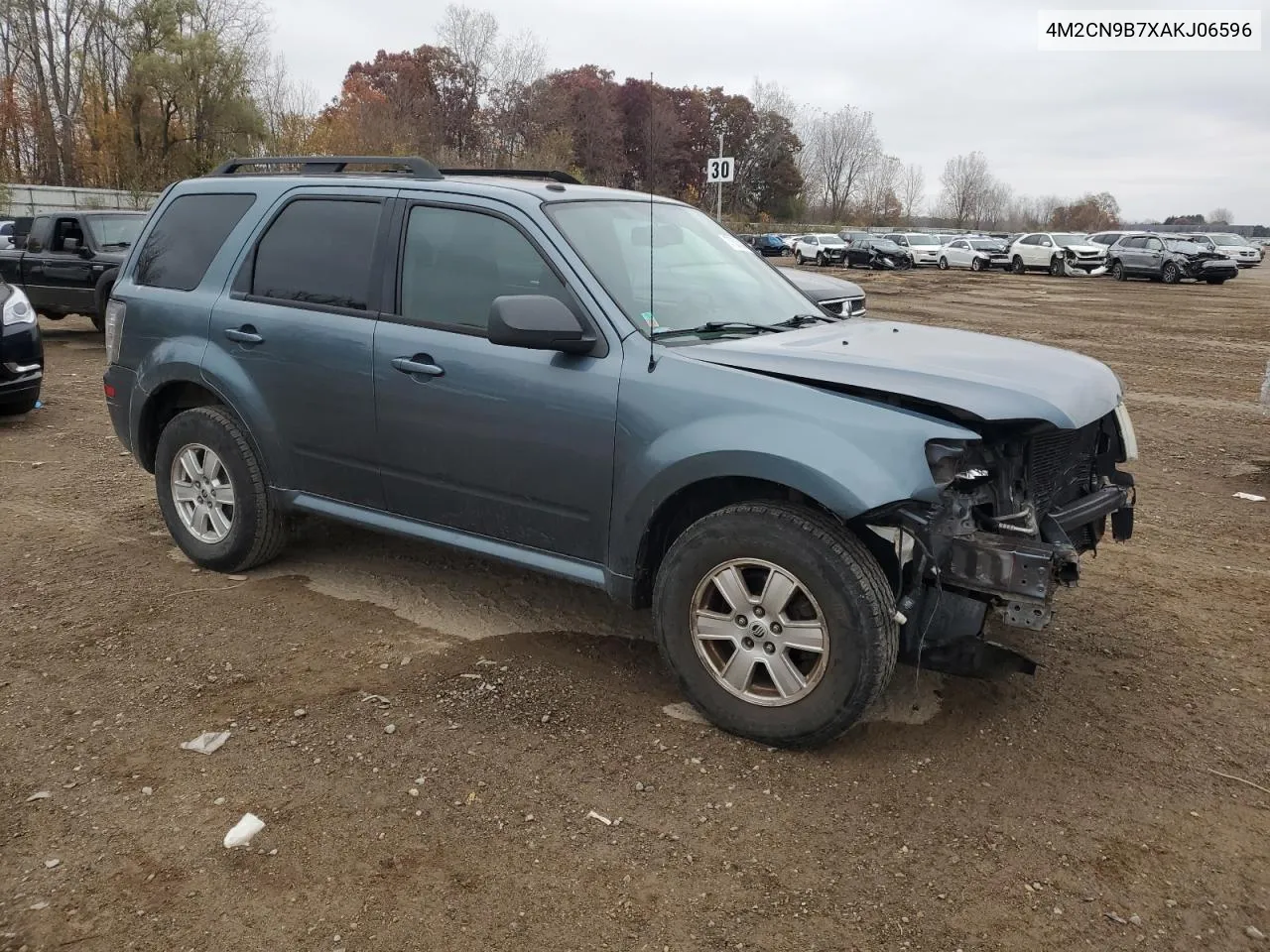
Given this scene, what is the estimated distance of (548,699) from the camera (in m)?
3.88

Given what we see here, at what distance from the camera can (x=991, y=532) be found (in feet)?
11.2

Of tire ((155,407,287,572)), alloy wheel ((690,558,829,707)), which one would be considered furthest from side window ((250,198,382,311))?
alloy wheel ((690,558,829,707))

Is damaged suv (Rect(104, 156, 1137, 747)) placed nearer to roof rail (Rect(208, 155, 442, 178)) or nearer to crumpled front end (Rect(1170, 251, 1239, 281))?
roof rail (Rect(208, 155, 442, 178))

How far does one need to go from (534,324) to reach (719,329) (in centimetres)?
84

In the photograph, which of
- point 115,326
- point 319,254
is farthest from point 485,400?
point 115,326

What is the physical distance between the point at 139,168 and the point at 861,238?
96.8ft

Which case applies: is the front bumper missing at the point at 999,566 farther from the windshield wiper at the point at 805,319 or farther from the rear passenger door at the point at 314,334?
the rear passenger door at the point at 314,334

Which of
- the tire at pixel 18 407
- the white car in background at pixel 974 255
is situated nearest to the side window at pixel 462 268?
the tire at pixel 18 407

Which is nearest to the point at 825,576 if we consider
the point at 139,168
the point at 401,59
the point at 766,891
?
the point at 766,891

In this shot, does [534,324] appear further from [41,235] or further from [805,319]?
[41,235]

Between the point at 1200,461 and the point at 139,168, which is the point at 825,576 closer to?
the point at 1200,461

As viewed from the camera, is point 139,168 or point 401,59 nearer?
point 139,168

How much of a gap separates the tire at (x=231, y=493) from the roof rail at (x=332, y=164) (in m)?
1.30

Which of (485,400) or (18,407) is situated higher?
(485,400)
